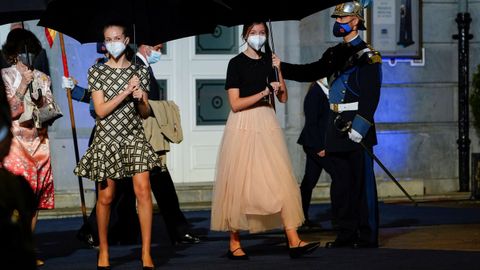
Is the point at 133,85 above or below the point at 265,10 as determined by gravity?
below

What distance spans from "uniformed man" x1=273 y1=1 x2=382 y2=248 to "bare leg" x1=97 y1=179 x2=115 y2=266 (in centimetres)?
211

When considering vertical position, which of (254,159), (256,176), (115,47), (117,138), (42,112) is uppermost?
(115,47)

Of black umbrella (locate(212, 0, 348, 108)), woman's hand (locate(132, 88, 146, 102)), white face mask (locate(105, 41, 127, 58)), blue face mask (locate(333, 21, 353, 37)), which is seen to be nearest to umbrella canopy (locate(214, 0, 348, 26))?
black umbrella (locate(212, 0, 348, 108))

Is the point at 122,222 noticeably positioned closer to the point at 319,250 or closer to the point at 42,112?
the point at 42,112

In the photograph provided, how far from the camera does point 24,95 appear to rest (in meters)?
10.6

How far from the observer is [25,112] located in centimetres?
1065

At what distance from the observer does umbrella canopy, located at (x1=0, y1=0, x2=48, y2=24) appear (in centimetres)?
946

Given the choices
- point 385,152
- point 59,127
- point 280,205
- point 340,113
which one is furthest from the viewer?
point 385,152

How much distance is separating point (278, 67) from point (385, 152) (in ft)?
25.8

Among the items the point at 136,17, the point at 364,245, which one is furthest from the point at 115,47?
the point at 364,245

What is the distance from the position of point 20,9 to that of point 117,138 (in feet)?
3.62

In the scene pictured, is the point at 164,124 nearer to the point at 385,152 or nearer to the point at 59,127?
the point at 59,127

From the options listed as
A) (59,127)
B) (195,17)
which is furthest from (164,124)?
(59,127)

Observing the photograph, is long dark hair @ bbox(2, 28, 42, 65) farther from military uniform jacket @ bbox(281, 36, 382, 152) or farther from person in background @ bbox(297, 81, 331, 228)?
person in background @ bbox(297, 81, 331, 228)
